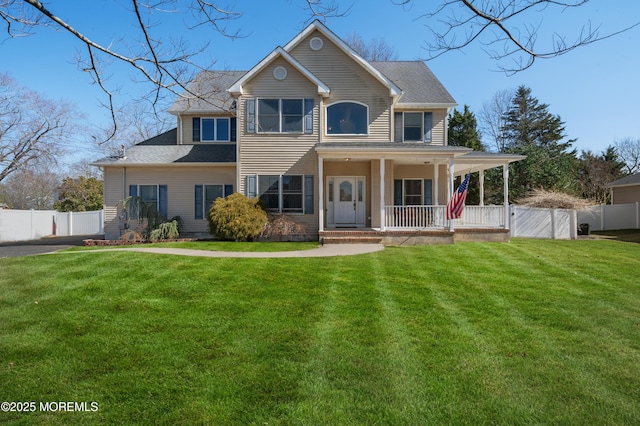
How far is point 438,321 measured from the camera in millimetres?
4988

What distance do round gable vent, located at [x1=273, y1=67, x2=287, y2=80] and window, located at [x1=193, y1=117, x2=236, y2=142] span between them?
13.4 ft

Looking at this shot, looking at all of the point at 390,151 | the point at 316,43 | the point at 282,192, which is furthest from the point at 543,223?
the point at 316,43

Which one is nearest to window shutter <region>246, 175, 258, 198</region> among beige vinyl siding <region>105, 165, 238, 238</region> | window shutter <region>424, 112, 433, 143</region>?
beige vinyl siding <region>105, 165, 238, 238</region>

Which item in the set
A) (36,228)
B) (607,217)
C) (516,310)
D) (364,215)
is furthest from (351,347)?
(607,217)

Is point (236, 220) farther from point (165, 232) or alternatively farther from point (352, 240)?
point (352, 240)

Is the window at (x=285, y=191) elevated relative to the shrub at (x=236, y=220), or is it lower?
elevated

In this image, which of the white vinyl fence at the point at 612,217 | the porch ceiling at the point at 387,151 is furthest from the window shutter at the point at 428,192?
the white vinyl fence at the point at 612,217

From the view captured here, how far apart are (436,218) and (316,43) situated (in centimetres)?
901

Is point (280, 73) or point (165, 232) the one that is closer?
point (280, 73)

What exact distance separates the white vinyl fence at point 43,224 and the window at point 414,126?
1834 centimetres

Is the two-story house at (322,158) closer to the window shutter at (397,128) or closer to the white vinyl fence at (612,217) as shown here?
the window shutter at (397,128)

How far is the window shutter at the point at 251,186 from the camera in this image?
1428cm

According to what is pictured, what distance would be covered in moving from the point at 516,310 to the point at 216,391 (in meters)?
4.64

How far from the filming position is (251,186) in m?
14.3
